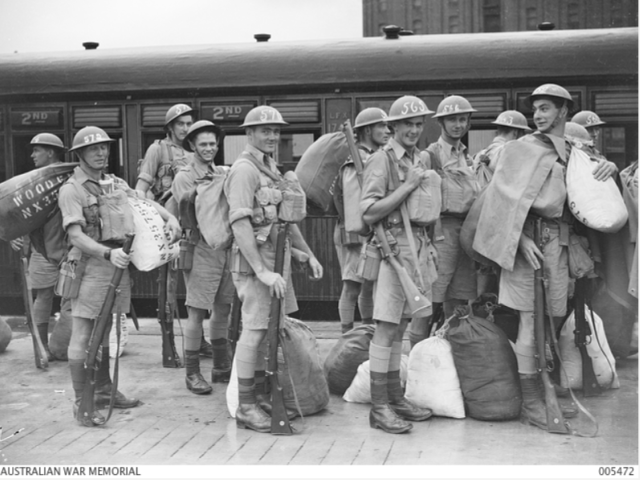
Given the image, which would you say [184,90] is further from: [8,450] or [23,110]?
[8,450]

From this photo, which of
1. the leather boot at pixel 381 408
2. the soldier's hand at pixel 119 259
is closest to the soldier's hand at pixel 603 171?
the leather boot at pixel 381 408

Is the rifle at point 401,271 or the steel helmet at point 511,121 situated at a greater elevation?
the steel helmet at point 511,121

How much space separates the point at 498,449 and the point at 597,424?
793mm

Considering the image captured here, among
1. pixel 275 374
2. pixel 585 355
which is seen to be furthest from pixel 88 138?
pixel 585 355

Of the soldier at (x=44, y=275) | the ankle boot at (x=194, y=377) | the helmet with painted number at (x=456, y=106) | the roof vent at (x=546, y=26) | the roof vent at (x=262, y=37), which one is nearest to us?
the helmet with painted number at (x=456, y=106)

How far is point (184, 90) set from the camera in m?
8.02

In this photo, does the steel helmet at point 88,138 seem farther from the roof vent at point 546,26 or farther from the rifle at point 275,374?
the roof vent at point 546,26

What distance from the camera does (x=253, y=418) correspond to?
486 cm

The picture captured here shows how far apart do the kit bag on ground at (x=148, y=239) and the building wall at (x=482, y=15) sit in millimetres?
3301

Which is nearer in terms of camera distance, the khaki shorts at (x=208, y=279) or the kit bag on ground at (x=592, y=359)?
the kit bag on ground at (x=592, y=359)

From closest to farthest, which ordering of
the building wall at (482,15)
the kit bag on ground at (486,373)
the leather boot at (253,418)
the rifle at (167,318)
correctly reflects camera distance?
1. the leather boot at (253,418)
2. the kit bag on ground at (486,373)
3. the rifle at (167,318)
4. the building wall at (482,15)

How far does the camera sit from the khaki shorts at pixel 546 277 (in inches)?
192

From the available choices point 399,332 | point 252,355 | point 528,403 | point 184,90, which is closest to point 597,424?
point 528,403

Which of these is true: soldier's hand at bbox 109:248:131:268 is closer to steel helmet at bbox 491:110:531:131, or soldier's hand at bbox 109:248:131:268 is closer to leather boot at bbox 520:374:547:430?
leather boot at bbox 520:374:547:430
